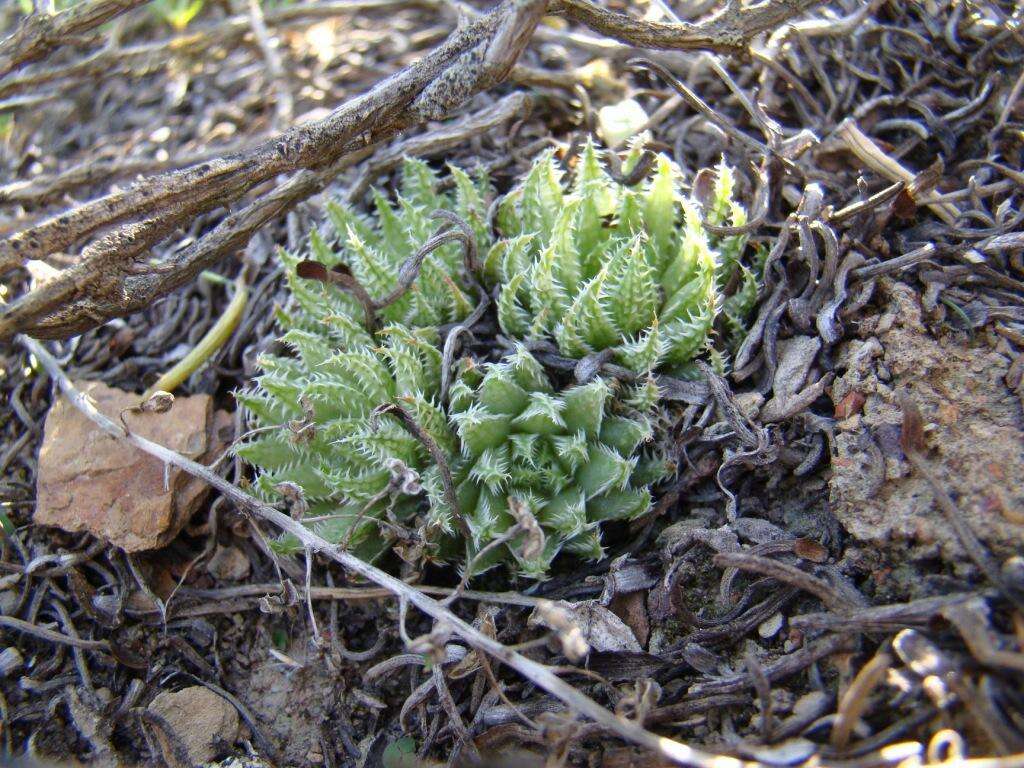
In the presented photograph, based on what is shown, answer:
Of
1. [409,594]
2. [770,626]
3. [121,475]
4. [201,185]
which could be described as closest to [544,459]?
[409,594]

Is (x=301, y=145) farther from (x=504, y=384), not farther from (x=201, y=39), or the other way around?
(x=201, y=39)

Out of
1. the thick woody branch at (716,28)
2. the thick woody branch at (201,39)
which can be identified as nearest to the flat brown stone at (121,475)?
the thick woody branch at (201,39)

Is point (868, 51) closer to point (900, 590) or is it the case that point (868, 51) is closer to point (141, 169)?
point (900, 590)

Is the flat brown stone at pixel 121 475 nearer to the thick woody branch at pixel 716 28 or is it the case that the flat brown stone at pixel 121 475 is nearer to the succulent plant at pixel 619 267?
the succulent plant at pixel 619 267

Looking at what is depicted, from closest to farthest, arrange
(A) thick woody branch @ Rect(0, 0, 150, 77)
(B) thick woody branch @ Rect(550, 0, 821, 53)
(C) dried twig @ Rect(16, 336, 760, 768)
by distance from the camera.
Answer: (C) dried twig @ Rect(16, 336, 760, 768) < (B) thick woody branch @ Rect(550, 0, 821, 53) < (A) thick woody branch @ Rect(0, 0, 150, 77)

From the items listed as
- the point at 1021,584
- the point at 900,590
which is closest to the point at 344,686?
the point at 900,590

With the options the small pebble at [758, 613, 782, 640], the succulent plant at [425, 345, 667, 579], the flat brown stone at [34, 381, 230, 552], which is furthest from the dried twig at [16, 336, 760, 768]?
the small pebble at [758, 613, 782, 640]

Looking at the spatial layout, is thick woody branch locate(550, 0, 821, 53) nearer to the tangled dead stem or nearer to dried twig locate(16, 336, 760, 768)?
the tangled dead stem
